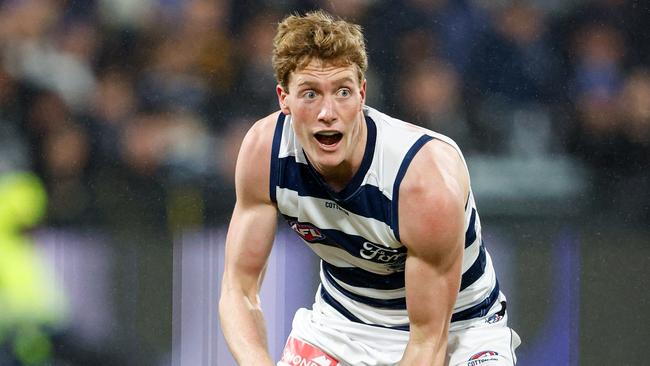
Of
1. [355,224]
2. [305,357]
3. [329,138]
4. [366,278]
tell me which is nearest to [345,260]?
[366,278]

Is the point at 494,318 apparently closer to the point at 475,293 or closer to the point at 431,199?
the point at 475,293

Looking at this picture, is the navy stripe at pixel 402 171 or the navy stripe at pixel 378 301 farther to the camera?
the navy stripe at pixel 378 301

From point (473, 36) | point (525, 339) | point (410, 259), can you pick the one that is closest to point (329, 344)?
point (410, 259)

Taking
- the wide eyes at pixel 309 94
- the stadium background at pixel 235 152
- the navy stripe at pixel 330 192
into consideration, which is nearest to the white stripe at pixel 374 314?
the navy stripe at pixel 330 192

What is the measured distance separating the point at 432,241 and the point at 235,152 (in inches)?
57.8

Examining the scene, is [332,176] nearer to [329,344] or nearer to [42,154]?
[329,344]

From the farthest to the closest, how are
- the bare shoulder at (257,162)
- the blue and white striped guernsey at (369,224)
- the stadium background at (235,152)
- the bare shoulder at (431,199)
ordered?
the stadium background at (235,152)
the bare shoulder at (257,162)
the blue and white striped guernsey at (369,224)
the bare shoulder at (431,199)

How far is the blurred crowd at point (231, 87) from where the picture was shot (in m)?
3.51

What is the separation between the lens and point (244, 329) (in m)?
2.45

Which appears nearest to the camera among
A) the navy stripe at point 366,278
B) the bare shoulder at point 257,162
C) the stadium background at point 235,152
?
the bare shoulder at point 257,162

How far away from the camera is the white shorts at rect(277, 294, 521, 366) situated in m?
2.52

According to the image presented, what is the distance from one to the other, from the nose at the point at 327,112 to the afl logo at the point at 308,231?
338 mm

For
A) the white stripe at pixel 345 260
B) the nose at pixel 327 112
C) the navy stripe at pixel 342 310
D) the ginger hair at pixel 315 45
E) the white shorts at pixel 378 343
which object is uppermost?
the ginger hair at pixel 315 45

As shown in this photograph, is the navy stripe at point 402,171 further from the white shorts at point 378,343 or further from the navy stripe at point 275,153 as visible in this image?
the white shorts at point 378,343
